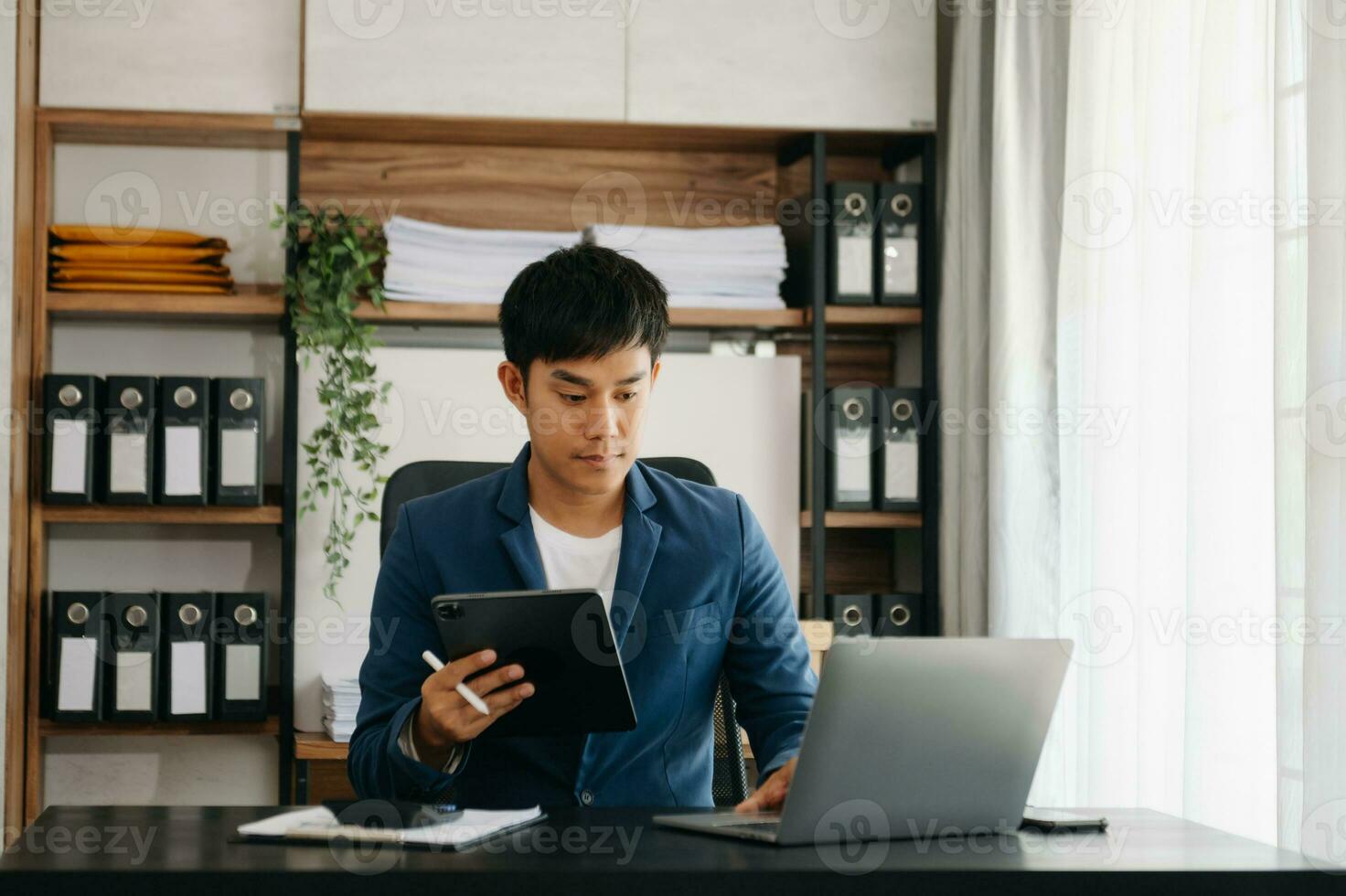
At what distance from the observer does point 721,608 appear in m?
1.71

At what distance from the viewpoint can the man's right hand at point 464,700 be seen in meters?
1.33

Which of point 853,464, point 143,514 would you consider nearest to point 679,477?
point 853,464

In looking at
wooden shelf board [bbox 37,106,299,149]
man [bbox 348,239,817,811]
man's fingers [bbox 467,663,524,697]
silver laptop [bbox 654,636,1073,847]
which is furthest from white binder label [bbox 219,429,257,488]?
silver laptop [bbox 654,636,1073,847]

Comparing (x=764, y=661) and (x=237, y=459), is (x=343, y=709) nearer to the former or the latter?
(x=237, y=459)

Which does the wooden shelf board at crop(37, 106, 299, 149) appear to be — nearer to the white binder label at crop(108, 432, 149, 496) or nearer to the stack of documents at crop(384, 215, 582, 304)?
the stack of documents at crop(384, 215, 582, 304)

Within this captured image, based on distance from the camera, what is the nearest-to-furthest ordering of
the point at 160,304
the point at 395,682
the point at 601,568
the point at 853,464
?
the point at 395,682 < the point at 601,568 < the point at 160,304 < the point at 853,464

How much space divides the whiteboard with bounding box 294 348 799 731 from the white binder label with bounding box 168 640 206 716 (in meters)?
0.19

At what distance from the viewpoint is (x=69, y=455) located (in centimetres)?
266

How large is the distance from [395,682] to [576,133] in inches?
64.4

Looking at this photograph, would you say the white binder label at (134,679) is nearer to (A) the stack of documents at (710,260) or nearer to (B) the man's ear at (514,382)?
(A) the stack of documents at (710,260)

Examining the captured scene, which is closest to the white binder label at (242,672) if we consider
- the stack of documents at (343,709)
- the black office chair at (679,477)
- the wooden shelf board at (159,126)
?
the stack of documents at (343,709)

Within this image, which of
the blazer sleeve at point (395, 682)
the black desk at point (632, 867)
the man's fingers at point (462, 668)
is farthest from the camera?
the blazer sleeve at point (395, 682)

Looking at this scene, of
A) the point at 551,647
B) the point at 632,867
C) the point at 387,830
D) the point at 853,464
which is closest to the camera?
the point at 632,867

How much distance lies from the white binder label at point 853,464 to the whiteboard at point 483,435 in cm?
11
